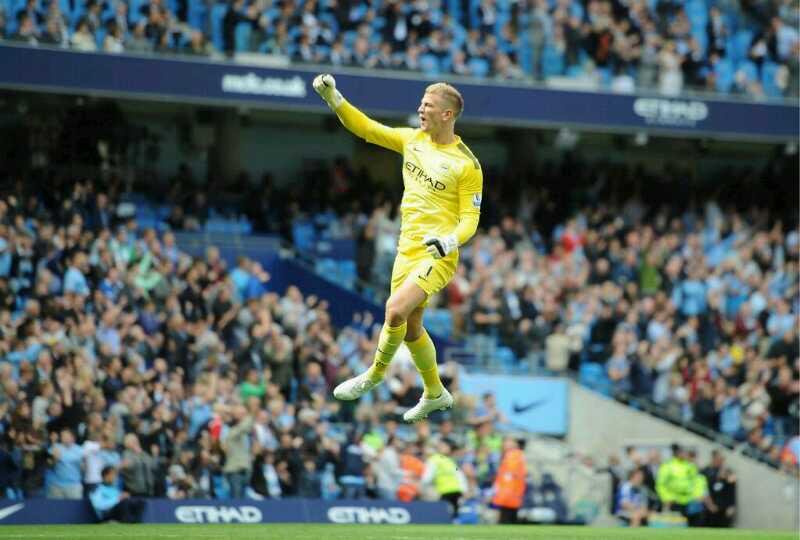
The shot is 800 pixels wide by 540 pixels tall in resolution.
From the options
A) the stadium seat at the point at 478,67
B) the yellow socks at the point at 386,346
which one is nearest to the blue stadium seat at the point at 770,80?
the stadium seat at the point at 478,67

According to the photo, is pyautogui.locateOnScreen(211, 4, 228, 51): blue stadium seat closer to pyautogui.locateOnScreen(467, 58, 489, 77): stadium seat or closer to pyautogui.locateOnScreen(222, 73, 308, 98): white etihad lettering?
pyautogui.locateOnScreen(222, 73, 308, 98): white etihad lettering

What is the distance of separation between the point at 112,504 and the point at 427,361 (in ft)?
22.4

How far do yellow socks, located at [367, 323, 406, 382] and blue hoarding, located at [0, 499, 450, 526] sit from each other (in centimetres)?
648

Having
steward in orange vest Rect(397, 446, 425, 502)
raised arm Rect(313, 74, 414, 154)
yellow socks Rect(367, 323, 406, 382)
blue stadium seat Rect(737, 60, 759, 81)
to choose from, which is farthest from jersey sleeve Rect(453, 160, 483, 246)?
blue stadium seat Rect(737, 60, 759, 81)

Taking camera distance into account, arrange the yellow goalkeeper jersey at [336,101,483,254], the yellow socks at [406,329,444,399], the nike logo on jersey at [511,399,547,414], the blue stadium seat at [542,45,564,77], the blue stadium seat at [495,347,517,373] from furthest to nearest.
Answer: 1. the blue stadium seat at [542,45,564,77]
2. the blue stadium seat at [495,347,517,373]
3. the nike logo on jersey at [511,399,547,414]
4. the yellow socks at [406,329,444,399]
5. the yellow goalkeeper jersey at [336,101,483,254]

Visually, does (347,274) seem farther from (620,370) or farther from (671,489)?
(671,489)

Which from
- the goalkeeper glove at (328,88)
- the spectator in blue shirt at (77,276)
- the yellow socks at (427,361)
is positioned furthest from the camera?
the spectator in blue shirt at (77,276)

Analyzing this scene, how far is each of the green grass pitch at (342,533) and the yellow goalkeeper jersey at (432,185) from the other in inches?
116

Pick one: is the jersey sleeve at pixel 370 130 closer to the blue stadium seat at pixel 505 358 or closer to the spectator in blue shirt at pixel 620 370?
the blue stadium seat at pixel 505 358

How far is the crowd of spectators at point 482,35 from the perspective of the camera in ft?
84.7

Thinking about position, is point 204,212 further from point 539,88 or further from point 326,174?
→ point 539,88

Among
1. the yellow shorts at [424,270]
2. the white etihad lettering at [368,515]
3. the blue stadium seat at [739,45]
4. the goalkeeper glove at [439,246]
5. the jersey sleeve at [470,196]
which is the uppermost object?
the blue stadium seat at [739,45]

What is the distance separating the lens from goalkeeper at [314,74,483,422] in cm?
1292

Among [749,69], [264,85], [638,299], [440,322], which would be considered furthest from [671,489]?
[749,69]
